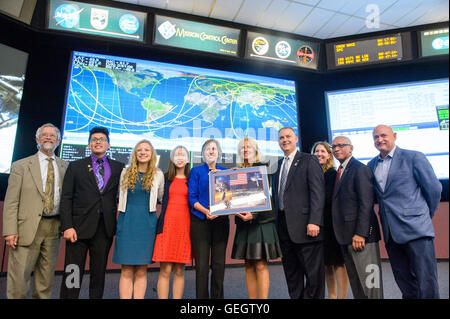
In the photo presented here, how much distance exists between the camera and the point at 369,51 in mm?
4176

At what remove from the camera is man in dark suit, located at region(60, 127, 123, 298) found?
1.94 m

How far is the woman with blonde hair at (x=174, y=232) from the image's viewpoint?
6.71 ft

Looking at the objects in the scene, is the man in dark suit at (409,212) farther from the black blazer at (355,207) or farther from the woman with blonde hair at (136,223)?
the woman with blonde hair at (136,223)

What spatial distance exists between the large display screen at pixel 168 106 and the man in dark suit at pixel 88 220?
1347 millimetres

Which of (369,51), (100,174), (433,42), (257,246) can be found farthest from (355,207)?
(433,42)

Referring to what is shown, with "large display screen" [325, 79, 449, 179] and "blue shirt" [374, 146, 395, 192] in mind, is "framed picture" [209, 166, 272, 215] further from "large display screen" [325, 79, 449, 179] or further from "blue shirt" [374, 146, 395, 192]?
"large display screen" [325, 79, 449, 179]

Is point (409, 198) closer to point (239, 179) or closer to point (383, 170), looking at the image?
point (383, 170)

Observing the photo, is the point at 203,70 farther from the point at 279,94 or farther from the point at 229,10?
the point at 279,94

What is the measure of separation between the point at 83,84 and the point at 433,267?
152 inches

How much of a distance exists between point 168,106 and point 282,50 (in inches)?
73.9

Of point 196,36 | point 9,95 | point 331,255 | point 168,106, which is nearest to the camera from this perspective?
point 331,255

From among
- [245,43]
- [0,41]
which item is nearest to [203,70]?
[245,43]

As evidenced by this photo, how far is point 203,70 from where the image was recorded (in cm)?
395
